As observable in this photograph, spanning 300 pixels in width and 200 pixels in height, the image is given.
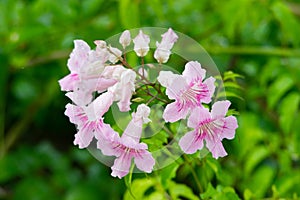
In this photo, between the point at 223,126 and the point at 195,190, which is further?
the point at 195,190

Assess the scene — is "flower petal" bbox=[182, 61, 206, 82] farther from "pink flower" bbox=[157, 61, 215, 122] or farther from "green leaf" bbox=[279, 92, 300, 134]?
"green leaf" bbox=[279, 92, 300, 134]

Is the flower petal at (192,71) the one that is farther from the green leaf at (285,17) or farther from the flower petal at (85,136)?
A: the green leaf at (285,17)

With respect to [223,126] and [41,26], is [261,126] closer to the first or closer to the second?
[41,26]

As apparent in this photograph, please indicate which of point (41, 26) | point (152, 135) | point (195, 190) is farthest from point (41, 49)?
point (152, 135)

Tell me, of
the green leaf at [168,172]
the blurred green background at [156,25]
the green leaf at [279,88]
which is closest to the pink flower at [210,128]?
the green leaf at [168,172]

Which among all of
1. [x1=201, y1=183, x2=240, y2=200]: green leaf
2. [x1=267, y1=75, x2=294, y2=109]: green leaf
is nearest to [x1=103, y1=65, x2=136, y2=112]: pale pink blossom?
[x1=201, y1=183, x2=240, y2=200]: green leaf

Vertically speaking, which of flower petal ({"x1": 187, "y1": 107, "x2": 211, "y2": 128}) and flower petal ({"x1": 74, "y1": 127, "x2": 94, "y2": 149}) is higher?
flower petal ({"x1": 187, "y1": 107, "x2": 211, "y2": 128})

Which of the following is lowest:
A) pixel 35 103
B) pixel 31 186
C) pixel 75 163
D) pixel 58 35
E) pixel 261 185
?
pixel 75 163
